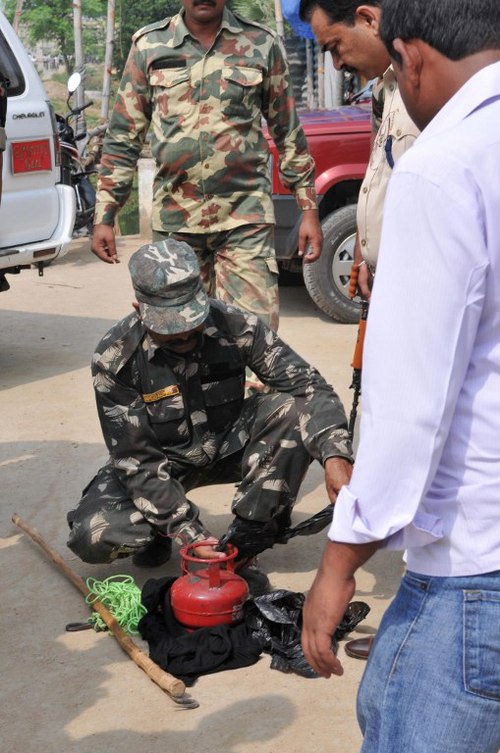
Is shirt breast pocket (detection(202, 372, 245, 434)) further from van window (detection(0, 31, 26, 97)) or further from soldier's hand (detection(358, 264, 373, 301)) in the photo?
van window (detection(0, 31, 26, 97))

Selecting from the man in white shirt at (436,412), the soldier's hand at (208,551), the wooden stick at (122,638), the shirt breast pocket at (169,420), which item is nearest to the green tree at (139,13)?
the wooden stick at (122,638)

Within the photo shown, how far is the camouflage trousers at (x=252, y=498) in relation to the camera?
388 centimetres

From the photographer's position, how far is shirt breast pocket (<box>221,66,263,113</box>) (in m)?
4.67

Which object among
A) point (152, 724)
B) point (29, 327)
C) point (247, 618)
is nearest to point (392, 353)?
point (152, 724)

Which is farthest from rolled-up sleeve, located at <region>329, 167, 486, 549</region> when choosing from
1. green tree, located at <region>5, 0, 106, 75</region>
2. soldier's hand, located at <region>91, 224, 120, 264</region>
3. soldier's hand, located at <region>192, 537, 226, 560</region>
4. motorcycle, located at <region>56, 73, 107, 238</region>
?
green tree, located at <region>5, 0, 106, 75</region>

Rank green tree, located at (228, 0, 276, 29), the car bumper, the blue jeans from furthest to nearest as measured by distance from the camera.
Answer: green tree, located at (228, 0, 276, 29)
the car bumper
the blue jeans

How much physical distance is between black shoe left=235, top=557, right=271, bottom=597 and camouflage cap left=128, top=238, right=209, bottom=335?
2.87 ft

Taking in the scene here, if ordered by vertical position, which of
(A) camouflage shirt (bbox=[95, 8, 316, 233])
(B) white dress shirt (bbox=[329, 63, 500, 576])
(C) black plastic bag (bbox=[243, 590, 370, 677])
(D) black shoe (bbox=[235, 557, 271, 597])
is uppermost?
(B) white dress shirt (bbox=[329, 63, 500, 576])

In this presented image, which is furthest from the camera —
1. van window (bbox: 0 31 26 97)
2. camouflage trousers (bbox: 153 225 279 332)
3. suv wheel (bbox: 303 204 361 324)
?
suv wheel (bbox: 303 204 361 324)

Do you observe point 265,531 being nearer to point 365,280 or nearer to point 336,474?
point 336,474

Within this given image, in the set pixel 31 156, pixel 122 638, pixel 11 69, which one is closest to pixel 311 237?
pixel 122 638

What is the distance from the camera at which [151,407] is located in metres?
3.96

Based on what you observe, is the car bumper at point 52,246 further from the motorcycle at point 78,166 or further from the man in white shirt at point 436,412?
the man in white shirt at point 436,412

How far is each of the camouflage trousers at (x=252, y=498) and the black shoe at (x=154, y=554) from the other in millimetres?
229
